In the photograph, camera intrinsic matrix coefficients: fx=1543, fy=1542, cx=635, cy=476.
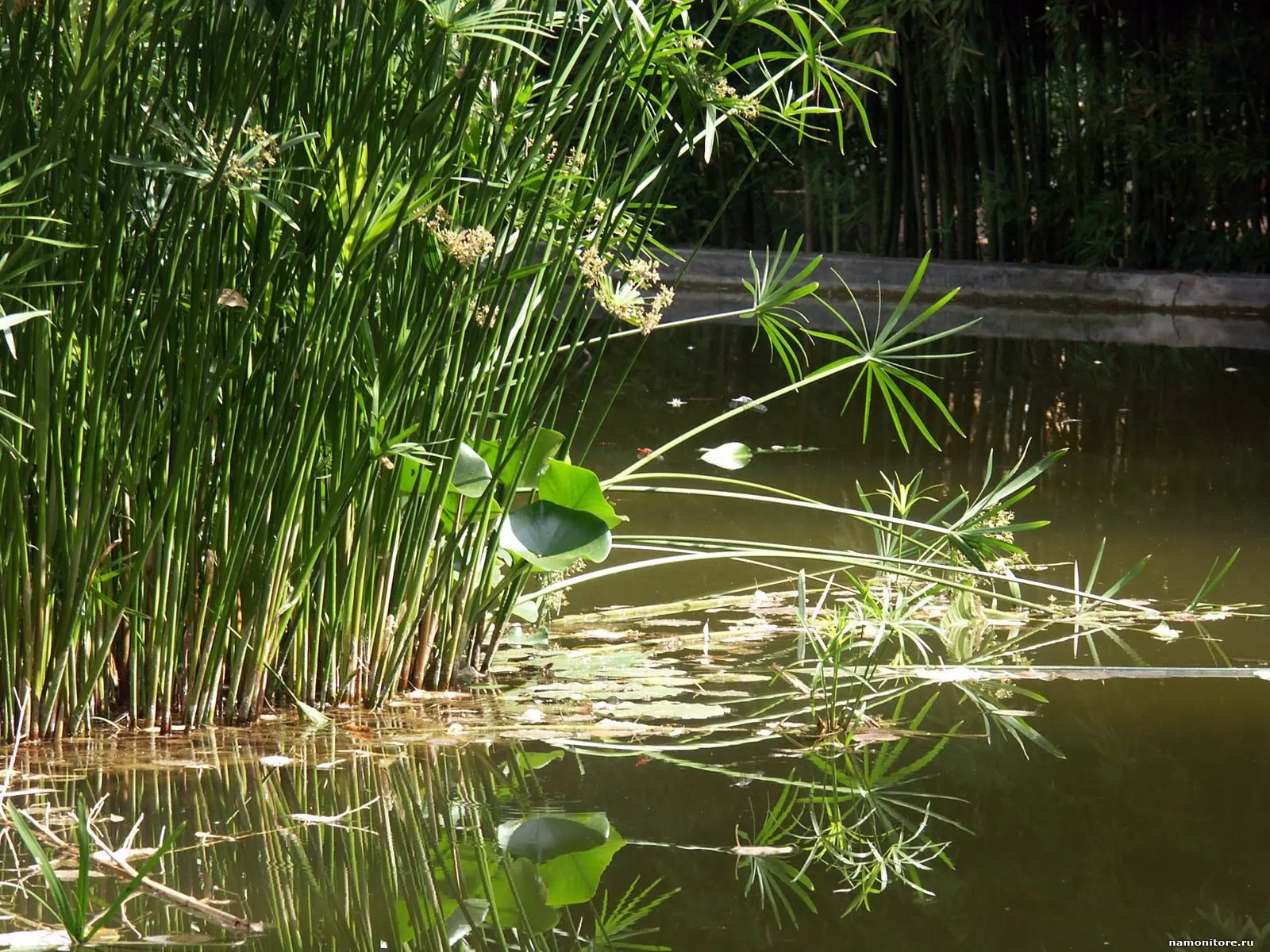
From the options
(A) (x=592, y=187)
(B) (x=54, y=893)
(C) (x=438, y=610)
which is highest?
(A) (x=592, y=187)

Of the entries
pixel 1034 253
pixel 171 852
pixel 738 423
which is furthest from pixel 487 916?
pixel 1034 253

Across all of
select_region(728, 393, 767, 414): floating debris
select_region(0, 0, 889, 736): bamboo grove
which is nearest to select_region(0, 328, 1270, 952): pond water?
select_region(0, 0, 889, 736): bamboo grove

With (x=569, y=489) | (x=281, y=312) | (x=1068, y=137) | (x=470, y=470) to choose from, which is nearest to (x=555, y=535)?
(x=569, y=489)

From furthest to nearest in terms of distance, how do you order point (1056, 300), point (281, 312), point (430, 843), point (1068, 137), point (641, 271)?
point (1068, 137) < point (1056, 300) < point (641, 271) < point (281, 312) < point (430, 843)

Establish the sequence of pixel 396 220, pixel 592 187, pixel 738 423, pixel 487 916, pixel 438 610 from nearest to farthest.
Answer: pixel 487 916 → pixel 396 220 → pixel 592 187 → pixel 438 610 → pixel 738 423

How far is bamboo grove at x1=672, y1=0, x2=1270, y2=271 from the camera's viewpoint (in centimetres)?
680

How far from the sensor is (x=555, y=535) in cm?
179

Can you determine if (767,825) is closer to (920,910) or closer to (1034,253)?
(920,910)

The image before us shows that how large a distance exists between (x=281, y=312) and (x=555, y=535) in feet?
1.52

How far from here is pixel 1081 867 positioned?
134 cm

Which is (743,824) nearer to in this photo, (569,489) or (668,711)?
(668,711)

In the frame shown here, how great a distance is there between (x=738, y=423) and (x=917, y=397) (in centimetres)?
82

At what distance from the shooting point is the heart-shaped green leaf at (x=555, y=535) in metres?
1.76

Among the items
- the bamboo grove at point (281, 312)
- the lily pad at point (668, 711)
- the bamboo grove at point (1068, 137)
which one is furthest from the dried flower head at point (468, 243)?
the bamboo grove at point (1068, 137)
